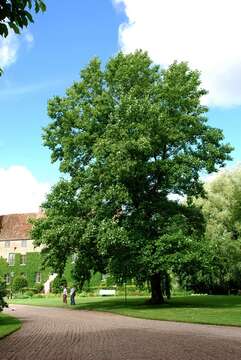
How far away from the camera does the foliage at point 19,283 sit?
7421 centimetres

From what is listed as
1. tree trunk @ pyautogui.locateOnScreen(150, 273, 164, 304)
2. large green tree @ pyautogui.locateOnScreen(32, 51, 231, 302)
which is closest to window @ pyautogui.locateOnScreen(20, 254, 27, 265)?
large green tree @ pyautogui.locateOnScreen(32, 51, 231, 302)

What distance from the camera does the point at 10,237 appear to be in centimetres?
8275

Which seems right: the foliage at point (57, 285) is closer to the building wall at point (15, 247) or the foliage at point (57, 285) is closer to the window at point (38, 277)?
the window at point (38, 277)

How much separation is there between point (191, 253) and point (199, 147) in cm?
824

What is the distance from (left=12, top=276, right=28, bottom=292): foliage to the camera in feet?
243

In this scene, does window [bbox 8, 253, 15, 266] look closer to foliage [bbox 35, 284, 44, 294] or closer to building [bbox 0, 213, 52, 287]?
building [bbox 0, 213, 52, 287]

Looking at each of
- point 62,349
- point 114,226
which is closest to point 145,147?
point 114,226

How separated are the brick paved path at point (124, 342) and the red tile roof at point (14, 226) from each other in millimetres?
62862

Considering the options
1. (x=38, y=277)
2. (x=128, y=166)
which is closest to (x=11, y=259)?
(x=38, y=277)

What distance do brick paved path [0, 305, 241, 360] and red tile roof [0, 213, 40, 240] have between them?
206ft

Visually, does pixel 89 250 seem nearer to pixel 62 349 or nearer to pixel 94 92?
pixel 94 92

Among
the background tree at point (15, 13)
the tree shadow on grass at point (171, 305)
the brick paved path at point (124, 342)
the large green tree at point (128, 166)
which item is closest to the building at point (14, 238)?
the tree shadow on grass at point (171, 305)

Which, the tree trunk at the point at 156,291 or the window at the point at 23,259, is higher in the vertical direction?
the window at the point at 23,259

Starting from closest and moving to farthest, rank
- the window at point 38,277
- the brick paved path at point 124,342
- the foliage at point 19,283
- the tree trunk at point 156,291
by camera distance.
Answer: the brick paved path at point 124,342 < the tree trunk at point 156,291 < the foliage at point 19,283 < the window at point 38,277
